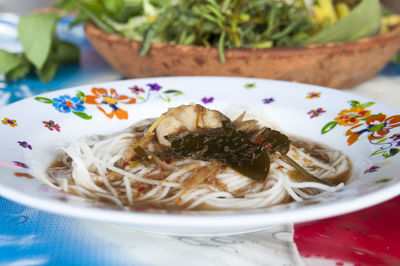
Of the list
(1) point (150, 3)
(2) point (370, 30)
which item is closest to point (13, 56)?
(1) point (150, 3)

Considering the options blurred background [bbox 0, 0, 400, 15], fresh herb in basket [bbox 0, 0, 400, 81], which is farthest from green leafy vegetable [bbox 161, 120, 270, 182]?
blurred background [bbox 0, 0, 400, 15]

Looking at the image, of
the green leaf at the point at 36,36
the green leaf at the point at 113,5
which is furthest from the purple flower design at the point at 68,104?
the green leaf at the point at 113,5

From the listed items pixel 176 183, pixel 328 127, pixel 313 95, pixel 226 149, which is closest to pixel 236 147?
pixel 226 149

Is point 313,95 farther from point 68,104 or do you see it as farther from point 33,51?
point 33,51

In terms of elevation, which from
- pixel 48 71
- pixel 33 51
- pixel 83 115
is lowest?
pixel 48 71

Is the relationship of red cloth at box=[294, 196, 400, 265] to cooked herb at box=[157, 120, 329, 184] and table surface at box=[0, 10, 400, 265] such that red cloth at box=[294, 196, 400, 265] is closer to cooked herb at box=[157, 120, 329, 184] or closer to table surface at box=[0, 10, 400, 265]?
table surface at box=[0, 10, 400, 265]

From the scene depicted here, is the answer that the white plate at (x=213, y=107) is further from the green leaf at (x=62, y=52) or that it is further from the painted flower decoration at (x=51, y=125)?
the green leaf at (x=62, y=52)
